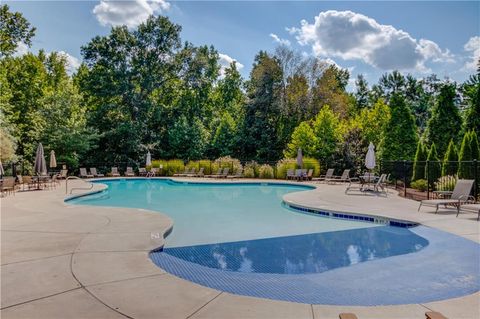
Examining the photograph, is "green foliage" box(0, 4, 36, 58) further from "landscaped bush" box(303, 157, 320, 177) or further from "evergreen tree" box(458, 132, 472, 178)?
"evergreen tree" box(458, 132, 472, 178)

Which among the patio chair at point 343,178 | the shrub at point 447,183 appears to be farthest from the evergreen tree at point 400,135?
the shrub at point 447,183

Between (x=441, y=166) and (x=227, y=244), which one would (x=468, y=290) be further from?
(x=441, y=166)

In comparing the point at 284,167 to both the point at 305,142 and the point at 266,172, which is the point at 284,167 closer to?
the point at 266,172

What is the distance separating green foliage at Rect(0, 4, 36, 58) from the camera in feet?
64.7

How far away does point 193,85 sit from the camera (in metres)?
31.0

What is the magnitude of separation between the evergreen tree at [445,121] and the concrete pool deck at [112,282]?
910 centimetres

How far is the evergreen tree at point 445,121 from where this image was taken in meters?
15.3

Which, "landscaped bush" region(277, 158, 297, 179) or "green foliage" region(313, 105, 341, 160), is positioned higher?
"green foliage" region(313, 105, 341, 160)

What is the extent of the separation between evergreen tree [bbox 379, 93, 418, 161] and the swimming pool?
10.5m

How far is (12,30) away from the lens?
20.0 meters

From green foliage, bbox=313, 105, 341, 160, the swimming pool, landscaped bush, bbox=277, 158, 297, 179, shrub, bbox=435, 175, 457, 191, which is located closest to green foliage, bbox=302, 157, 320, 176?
landscaped bush, bbox=277, 158, 297, 179

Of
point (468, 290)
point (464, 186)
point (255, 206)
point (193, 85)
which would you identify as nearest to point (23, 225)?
point (255, 206)

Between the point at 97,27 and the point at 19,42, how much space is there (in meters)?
7.42

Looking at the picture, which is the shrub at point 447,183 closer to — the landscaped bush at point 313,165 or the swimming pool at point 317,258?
the swimming pool at point 317,258
